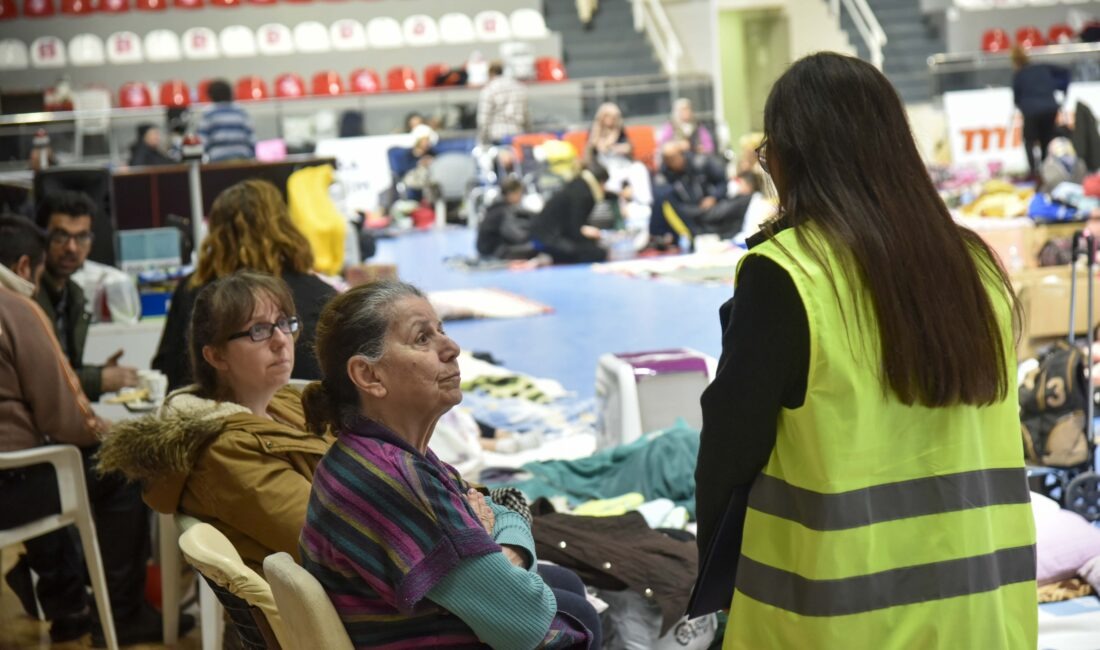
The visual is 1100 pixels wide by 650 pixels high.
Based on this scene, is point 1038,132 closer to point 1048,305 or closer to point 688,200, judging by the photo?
point 688,200

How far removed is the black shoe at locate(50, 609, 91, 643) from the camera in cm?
421

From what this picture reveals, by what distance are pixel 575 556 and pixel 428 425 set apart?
1.42m

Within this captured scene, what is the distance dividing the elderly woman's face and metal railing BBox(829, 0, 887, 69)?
20611 millimetres

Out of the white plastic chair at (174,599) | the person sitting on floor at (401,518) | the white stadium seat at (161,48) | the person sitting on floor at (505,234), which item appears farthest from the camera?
the white stadium seat at (161,48)

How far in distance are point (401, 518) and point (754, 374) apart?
0.52 meters

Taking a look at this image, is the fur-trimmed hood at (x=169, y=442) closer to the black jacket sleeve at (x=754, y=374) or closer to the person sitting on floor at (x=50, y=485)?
the person sitting on floor at (x=50, y=485)

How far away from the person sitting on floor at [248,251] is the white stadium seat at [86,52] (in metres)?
18.5

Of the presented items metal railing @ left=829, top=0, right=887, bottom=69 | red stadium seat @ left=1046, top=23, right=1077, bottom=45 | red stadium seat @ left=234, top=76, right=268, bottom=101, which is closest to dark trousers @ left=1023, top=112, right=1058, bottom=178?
metal railing @ left=829, top=0, right=887, bottom=69

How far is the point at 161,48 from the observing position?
21781 millimetres

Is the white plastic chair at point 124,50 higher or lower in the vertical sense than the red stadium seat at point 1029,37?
higher

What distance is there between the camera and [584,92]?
18.8m

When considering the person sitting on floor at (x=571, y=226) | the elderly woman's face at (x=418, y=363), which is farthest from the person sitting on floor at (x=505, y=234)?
the elderly woman's face at (x=418, y=363)

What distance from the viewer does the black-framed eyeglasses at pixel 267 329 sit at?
3.04 meters

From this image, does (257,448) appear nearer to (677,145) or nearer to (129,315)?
(129,315)
